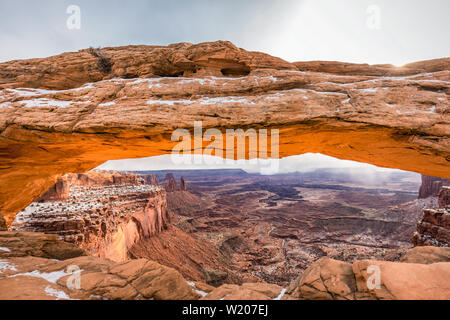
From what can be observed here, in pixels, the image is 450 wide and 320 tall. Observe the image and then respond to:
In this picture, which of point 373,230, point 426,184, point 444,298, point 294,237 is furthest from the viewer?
point 426,184

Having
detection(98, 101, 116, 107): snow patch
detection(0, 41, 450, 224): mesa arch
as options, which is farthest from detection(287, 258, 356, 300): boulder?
detection(98, 101, 116, 107): snow patch

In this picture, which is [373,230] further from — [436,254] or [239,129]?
[239,129]

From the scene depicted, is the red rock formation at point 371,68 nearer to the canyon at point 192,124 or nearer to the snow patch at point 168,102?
the canyon at point 192,124

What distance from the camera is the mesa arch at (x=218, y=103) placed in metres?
5.16

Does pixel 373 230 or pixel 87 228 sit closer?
pixel 87 228

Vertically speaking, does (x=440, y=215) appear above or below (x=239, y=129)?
below

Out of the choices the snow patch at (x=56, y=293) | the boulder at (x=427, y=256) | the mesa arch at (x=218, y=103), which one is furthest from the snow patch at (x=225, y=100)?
the boulder at (x=427, y=256)

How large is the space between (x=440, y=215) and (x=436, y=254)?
17574 mm

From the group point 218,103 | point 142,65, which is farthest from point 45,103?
point 218,103

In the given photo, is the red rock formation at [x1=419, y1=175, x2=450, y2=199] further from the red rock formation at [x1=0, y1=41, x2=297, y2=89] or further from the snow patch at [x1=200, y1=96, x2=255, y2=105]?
the snow patch at [x1=200, y1=96, x2=255, y2=105]

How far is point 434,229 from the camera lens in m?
15.4

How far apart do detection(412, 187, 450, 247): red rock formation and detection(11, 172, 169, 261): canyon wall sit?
81.1 feet

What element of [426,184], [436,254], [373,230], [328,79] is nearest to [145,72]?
[328,79]
